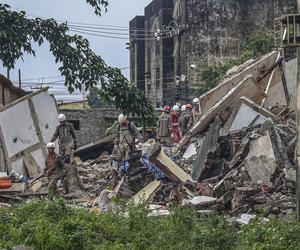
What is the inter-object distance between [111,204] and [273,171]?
3.44m

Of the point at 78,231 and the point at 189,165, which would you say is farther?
the point at 189,165

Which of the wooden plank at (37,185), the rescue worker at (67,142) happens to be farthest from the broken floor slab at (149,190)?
the wooden plank at (37,185)

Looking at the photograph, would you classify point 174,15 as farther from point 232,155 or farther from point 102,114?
point 232,155

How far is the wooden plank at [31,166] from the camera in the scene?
2114cm

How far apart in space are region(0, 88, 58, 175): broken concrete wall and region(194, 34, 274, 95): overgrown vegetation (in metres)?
18.9

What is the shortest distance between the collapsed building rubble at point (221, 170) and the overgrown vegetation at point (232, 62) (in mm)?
18384

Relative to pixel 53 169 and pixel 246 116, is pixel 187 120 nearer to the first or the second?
pixel 246 116

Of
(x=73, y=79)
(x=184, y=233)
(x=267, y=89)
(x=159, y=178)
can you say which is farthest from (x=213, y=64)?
(x=184, y=233)

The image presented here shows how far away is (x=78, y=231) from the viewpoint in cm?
979

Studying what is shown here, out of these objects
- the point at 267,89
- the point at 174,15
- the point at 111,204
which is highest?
the point at 174,15

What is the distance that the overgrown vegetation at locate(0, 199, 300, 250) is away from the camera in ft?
31.2

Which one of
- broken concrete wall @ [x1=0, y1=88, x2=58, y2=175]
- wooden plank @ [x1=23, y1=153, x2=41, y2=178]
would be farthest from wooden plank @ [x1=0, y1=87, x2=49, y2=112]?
wooden plank @ [x1=23, y1=153, x2=41, y2=178]

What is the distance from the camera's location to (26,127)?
70.1ft

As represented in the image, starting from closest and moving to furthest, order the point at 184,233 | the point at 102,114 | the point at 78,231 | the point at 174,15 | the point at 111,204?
1. the point at 78,231
2. the point at 184,233
3. the point at 111,204
4. the point at 102,114
5. the point at 174,15
